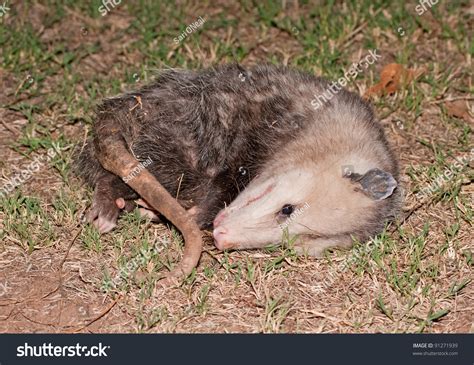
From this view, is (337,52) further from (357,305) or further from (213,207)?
(357,305)

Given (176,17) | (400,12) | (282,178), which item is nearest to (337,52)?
(400,12)

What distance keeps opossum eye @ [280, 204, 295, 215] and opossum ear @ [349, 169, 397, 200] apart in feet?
0.98

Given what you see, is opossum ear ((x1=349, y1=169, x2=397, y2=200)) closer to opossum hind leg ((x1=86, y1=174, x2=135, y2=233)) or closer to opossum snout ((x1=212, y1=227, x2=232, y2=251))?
opossum snout ((x1=212, y1=227, x2=232, y2=251))

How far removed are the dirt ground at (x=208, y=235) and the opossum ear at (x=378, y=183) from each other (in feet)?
0.72

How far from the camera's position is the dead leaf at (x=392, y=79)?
4.66m

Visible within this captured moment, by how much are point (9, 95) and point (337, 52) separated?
1838 mm

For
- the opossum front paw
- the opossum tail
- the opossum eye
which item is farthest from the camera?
the opossum front paw

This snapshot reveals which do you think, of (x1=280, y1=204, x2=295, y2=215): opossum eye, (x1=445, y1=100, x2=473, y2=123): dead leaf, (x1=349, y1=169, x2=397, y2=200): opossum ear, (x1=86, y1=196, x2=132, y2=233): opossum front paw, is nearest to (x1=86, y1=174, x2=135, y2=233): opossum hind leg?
(x1=86, y1=196, x2=132, y2=233): opossum front paw

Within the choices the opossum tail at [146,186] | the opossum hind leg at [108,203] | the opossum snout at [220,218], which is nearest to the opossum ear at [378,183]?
the opossum snout at [220,218]

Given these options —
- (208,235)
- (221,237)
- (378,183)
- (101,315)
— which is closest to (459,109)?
(378,183)

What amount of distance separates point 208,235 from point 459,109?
172cm

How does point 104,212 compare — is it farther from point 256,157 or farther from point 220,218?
point 256,157

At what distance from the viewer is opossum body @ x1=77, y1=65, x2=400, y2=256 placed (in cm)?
347

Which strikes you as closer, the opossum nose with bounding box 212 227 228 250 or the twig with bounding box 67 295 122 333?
the twig with bounding box 67 295 122 333
